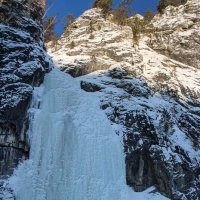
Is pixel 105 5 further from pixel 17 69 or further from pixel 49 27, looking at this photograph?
pixel 17 69

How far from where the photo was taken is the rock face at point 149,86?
49.4ft

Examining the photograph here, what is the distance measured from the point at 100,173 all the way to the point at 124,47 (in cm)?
915

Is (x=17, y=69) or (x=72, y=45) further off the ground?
(x=72, y=45)

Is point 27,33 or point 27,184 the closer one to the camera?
point 27,184

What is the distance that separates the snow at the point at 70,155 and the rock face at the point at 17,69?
39 cm

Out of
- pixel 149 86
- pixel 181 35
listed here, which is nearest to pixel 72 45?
pixel 149 86

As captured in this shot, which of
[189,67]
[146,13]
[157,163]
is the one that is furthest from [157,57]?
[146,13]

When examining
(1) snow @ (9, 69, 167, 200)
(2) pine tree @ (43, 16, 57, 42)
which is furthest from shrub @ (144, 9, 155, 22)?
(1) snow @ (9, 69, 167, 200)

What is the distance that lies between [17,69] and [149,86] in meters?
6.09

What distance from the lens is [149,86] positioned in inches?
728

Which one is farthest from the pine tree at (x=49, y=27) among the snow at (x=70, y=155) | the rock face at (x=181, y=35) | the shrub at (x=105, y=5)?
the snow at (x=70, y=155)

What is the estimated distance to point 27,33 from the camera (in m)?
17.3

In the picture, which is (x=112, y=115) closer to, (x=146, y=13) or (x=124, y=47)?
(x=124, y=47)

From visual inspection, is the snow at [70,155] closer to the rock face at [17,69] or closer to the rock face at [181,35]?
the rock face at [17,69]
